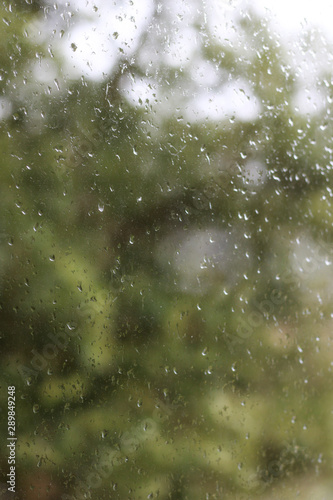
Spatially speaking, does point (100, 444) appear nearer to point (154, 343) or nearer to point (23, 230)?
point (154, 343)

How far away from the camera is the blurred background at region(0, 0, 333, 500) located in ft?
1.82

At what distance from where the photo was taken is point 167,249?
0.61 meters

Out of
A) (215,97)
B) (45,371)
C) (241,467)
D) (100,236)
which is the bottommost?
(241,467)

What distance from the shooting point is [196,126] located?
599 mm

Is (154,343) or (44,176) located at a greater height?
(44,176)

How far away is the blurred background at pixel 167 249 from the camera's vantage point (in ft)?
1.82

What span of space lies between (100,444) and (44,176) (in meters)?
0.34

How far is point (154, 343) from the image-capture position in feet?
1.97

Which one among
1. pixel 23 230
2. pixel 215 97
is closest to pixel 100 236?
pixel 23 230

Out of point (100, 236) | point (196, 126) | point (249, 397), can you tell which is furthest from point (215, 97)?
point (249, 397)

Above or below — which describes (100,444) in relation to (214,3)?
below

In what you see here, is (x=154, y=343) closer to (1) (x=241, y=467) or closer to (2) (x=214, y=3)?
(1) (x=241, y=467)

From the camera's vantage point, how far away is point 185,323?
0.59 metres

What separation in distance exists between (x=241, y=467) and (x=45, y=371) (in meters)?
0.26
